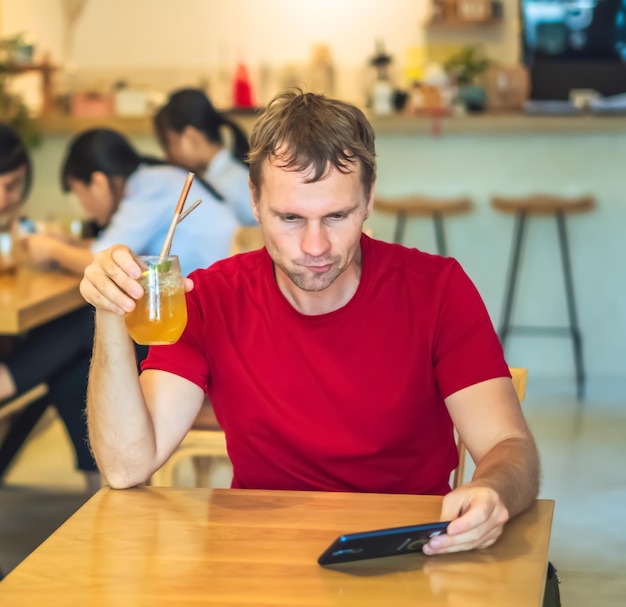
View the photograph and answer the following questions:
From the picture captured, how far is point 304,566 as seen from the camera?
121 centimetres

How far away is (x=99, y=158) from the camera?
11.0 ft

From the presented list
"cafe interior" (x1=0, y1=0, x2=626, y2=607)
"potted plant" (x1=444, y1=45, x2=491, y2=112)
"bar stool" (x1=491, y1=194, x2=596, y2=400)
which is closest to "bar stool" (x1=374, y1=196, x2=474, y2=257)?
"cafe interior" (x1=0, y1=0, x2=626, y2=607)

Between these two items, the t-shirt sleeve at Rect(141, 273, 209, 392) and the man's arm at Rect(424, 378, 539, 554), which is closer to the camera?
the man's arm at Rect(424, 378, 539, 554)

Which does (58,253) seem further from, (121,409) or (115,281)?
(115,281)

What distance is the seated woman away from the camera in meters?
3.13

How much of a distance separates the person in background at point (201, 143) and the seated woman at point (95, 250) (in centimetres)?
23

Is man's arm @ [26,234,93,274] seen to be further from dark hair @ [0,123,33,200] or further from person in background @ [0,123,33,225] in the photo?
dark hair @ [0,123,33,200]

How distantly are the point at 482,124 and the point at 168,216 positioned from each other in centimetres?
206

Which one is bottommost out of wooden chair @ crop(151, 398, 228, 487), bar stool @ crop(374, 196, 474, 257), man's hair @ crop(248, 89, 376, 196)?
wooden chair @ crop(151, 398, 228, 487)

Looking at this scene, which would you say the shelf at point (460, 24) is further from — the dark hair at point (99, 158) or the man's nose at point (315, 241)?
the man's nose at point (315, 241)

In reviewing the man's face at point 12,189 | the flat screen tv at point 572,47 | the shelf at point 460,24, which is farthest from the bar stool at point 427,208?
the man's face at point 12,189

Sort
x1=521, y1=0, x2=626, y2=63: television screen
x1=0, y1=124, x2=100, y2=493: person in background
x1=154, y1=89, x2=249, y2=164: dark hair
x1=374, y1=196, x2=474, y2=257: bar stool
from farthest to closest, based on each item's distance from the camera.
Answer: x1=521, y1=0, x2=626, y2=63: television screen < x1=374, y1=196, x2=474, y2=257: bar stool < x1=154, y1=89, x2=249, y2=164: dark hair < x1=0, y1=124, x2=100, y2=493: person in background

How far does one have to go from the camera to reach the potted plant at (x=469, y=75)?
5.00m

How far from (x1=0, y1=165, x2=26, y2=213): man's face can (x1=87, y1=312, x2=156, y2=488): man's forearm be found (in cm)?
188
